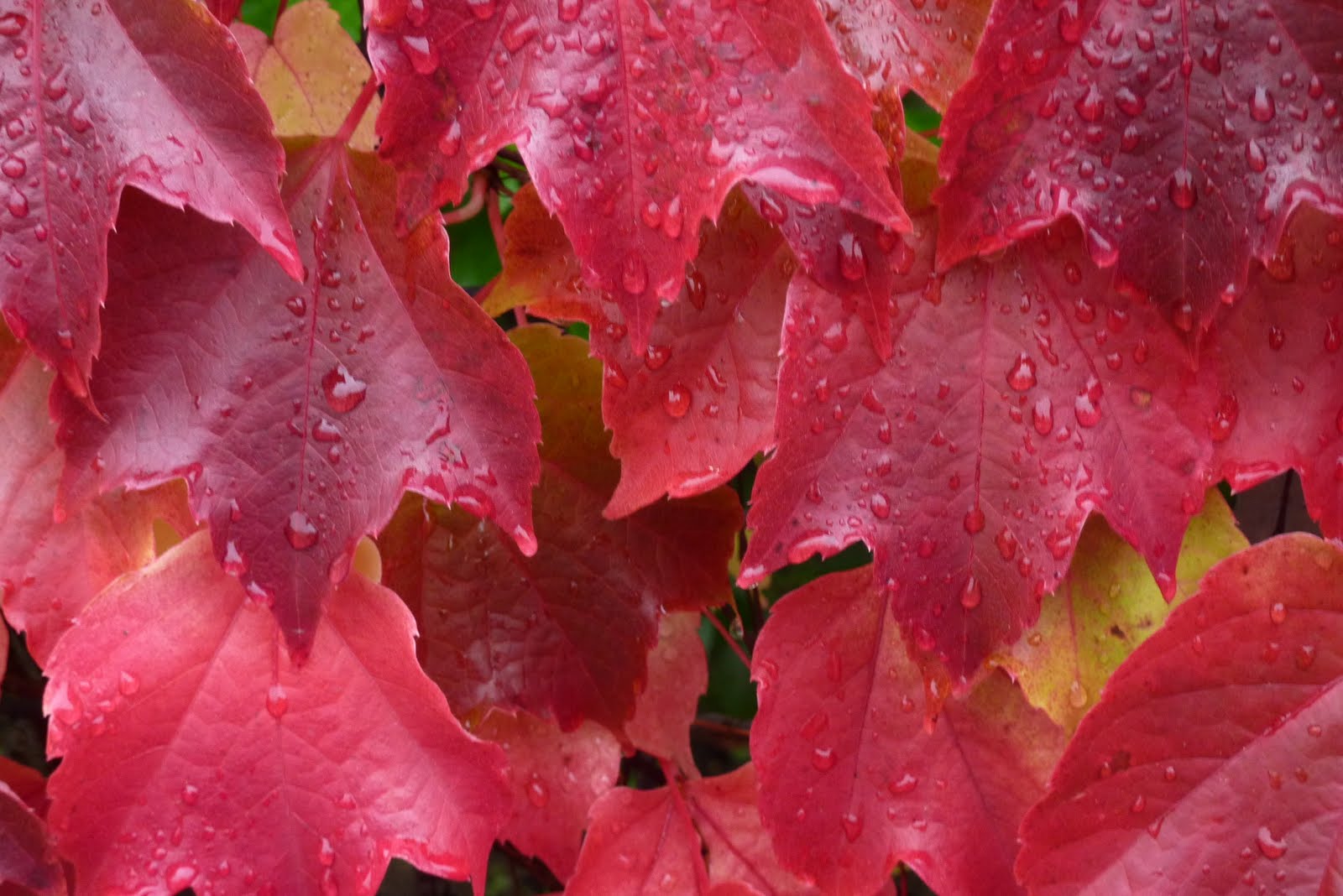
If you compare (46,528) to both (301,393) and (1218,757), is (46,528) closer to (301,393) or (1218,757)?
(301,393)

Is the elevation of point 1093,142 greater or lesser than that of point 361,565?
greater

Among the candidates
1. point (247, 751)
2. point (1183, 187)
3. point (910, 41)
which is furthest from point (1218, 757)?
point (247, 751)

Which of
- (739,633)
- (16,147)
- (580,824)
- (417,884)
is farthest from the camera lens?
(417,884)

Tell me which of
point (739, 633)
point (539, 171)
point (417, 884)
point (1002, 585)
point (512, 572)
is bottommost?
point (417, 884)

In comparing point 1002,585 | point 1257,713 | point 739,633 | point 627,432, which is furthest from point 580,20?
point 739,633

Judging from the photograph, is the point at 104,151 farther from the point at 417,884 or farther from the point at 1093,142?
the point at 417,884

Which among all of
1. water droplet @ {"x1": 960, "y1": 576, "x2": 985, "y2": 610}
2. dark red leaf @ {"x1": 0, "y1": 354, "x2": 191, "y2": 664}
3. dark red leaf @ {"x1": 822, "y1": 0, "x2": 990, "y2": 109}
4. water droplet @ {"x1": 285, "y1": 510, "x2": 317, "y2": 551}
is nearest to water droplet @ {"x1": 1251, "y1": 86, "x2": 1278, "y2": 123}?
dark red leaf @ {"x1": 822, "y1": 0, "x2": 990, "y2": 109}

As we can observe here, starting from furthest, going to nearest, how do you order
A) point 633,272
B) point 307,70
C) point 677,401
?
point 307,70
point 677,401
point 633,272
